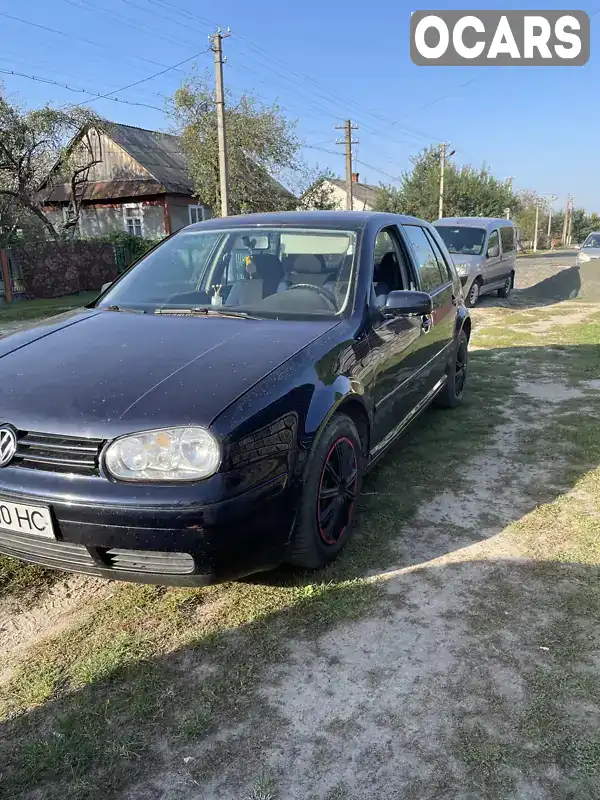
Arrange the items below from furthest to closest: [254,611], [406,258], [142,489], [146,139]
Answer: [146,139], [406,258], [254,611], [142,489]

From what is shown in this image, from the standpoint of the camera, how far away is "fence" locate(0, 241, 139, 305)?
16.6m

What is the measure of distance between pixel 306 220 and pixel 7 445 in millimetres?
2330

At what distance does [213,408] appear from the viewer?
2289mm

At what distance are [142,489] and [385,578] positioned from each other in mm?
1277

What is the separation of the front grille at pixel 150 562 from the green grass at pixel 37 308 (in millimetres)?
10524

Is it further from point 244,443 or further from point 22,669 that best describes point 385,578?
point 22,669

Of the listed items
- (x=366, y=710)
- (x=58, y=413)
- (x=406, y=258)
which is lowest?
(x=366, y=710)

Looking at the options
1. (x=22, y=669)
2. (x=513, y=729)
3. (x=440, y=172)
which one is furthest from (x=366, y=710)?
(x=440, y=172)

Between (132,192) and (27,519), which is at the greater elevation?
(132,192)

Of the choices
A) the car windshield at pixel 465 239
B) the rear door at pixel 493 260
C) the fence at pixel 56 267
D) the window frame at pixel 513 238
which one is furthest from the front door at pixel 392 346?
the fence at pixel 56 267

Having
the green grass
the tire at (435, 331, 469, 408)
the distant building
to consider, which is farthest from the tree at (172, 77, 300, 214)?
the tire at (435, 331, 469, 408)

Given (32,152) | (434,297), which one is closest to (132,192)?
(32,152)

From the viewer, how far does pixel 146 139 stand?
105ft

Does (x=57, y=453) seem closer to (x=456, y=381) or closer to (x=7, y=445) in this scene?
(x=7, y=445)
